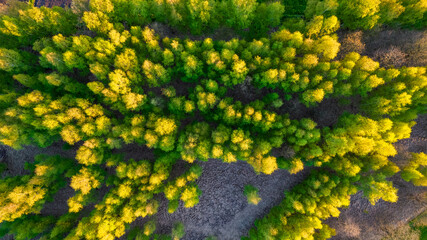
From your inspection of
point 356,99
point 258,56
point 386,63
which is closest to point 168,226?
point 258,56

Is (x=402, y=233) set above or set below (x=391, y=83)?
below

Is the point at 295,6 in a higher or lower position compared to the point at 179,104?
higher

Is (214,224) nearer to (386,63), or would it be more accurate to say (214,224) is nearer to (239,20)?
(239,20)

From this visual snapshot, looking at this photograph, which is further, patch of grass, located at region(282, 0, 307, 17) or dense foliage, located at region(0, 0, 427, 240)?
patch of grass, located at region(282, 0, 307, 17)

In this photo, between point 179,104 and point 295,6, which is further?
point 295,6

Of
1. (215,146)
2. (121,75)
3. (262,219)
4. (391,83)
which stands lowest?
(262,219)

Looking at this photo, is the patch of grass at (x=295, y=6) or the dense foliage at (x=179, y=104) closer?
the dense foliage at (x=179, y=104)

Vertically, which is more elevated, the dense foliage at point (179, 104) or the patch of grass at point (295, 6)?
the patch of grass at point (295, 6)

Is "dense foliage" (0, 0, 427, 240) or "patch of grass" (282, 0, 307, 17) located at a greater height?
"patch of grass" (282, 0, 307, 17)
